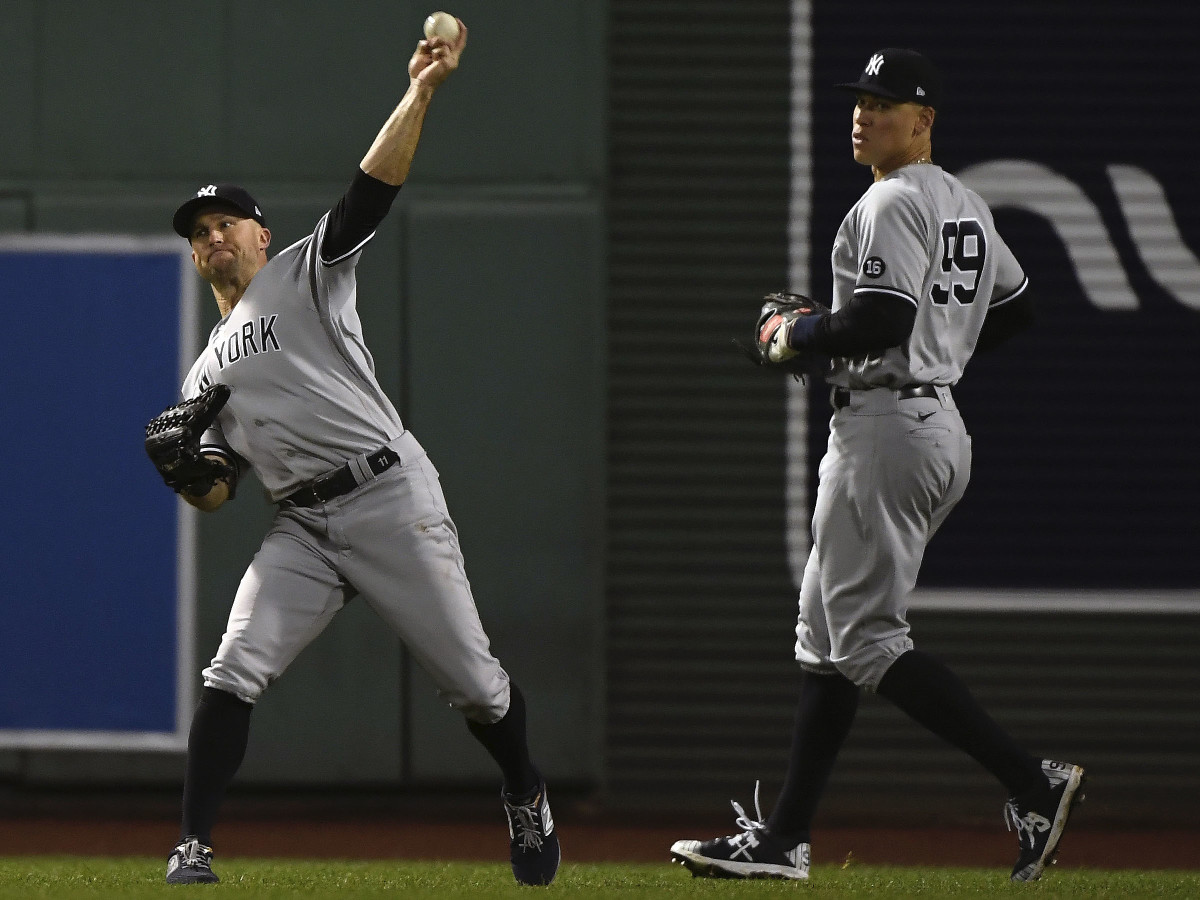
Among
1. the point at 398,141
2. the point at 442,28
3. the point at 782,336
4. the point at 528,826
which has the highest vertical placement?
the point at 442,28

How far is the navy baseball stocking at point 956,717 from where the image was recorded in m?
4.13

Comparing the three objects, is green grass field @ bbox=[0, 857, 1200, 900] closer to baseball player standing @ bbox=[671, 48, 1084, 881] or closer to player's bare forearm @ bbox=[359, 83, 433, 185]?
baseball player standing @ bbox=[671, 48, 1084, 881]

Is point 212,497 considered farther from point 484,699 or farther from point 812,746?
point 812,746

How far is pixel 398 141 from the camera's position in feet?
13.5

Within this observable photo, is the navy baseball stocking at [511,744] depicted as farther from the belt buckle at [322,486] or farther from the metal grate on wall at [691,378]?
the metal grate on wall at [691,378]

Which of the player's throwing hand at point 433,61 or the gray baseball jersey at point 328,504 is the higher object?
the player's throwing hand at point 433,61

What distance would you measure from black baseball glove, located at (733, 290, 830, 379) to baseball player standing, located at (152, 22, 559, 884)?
950mm

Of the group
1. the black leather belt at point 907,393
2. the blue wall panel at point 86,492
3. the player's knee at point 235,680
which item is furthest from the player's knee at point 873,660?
the blue wall panel at point 86,492

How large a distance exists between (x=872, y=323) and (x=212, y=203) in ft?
5.72

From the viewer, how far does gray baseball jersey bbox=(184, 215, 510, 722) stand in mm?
4281

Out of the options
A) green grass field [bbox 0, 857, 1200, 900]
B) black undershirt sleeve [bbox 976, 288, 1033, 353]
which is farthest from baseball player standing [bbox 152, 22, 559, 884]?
black undershirt sleeve [bbox 976, 288, 1033, 353]

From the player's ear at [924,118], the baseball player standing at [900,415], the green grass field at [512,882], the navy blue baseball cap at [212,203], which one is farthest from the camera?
the navy blue baseball cap at [212,203]

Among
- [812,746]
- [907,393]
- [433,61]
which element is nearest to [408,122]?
[433,61]

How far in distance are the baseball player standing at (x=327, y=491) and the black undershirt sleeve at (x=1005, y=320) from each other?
61.2 inches
